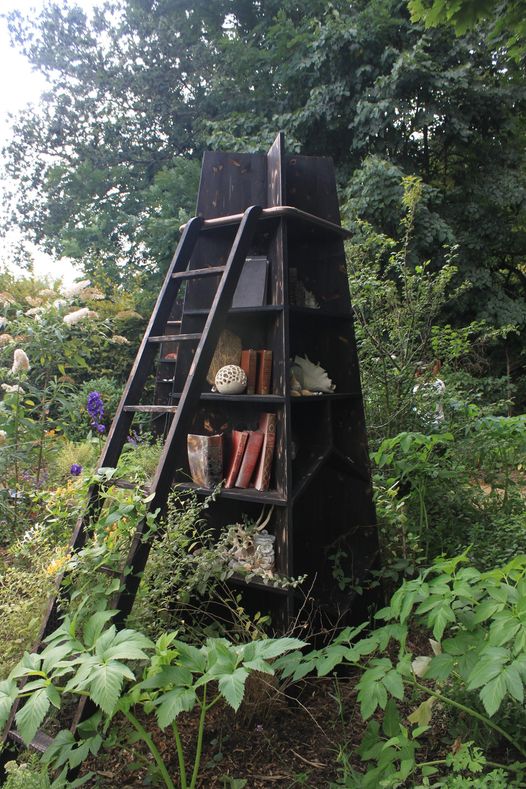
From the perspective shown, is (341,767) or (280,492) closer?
(341,767)

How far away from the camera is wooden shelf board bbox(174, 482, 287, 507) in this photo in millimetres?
2498

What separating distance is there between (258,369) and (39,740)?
173 cm

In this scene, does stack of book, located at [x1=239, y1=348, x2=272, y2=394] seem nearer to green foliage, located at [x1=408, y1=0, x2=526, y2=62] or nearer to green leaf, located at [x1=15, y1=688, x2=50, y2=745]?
green leaf, located at [x1=15, y1=688, x2=50, y2=745]

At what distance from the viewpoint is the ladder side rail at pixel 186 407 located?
205 centimetres

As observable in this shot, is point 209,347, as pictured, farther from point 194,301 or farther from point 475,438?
point 475,438

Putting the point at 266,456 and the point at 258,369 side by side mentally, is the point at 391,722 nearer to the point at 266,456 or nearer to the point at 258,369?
the point at 266,456

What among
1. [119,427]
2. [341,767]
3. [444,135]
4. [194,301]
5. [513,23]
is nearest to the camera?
[341,767]

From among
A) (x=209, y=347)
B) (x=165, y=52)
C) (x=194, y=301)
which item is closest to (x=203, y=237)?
(x=194, y=301)

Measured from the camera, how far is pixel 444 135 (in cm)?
980

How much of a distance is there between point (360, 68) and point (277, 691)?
9.77m

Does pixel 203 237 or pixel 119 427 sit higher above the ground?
pixel 203 237

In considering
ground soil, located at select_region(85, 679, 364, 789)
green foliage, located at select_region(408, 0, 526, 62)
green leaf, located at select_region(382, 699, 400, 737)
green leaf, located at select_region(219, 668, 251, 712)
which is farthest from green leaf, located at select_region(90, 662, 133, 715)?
green foliage, located at select_region(408, 0, 526, 62)

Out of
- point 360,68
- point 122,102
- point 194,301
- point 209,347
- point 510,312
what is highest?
point 122,102

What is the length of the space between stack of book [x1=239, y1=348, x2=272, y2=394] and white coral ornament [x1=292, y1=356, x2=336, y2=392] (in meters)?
0.17
